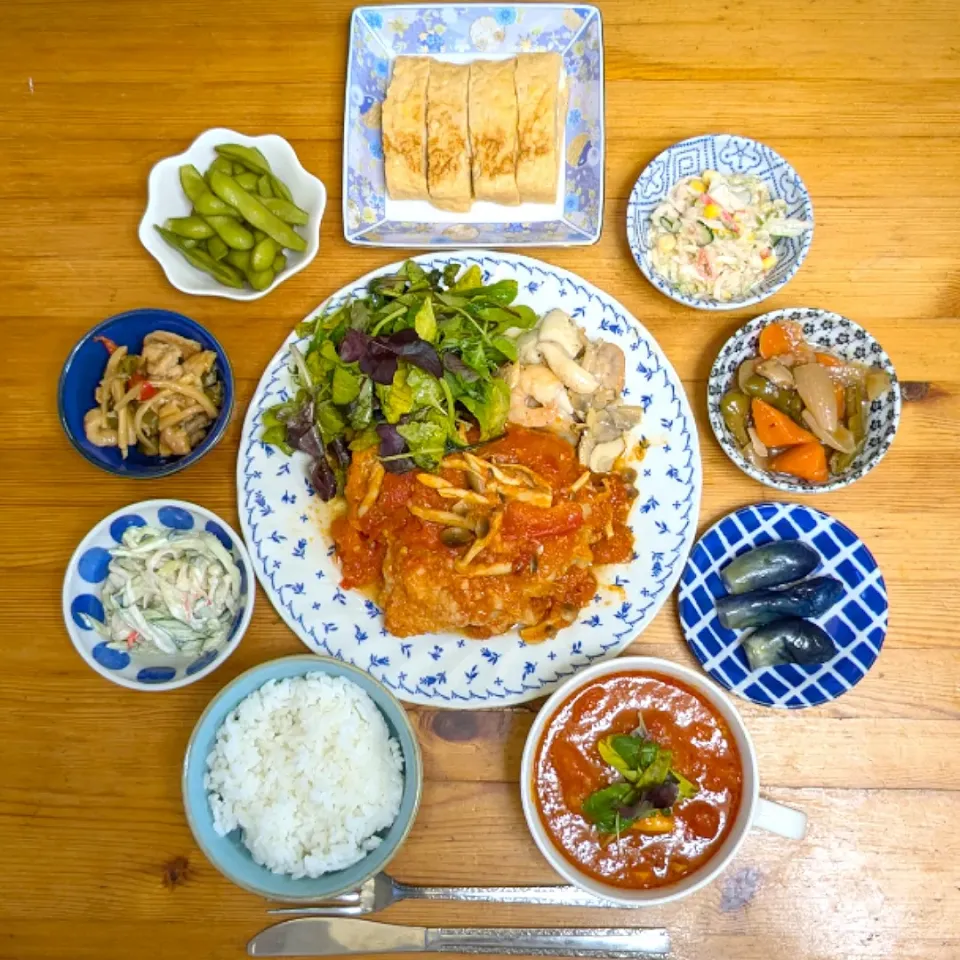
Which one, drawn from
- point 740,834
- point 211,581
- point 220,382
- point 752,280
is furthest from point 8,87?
point 740,834

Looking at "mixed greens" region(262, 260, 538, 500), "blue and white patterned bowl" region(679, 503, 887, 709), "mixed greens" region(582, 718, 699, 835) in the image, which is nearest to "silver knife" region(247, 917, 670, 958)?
"mixed greens" region(582, 718, 699, 835)

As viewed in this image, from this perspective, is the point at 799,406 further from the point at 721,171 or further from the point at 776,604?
the point at 721,171

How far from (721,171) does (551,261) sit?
75 centimetres

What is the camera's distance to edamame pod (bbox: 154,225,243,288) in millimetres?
3018

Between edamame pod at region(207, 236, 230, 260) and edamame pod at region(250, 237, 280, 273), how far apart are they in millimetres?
113

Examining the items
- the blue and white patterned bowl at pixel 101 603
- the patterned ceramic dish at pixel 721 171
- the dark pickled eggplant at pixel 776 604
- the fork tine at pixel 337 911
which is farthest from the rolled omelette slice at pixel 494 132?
the fork tine at pixel 337 911

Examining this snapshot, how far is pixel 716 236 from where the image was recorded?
9.82 ft

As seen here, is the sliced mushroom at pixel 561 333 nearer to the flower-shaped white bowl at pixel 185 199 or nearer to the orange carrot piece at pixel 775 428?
the orange carrot piece at pixel 775 428

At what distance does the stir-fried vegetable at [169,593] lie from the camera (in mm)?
2811

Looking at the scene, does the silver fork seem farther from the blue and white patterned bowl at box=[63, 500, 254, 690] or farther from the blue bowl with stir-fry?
the blue bowl with stir-fry

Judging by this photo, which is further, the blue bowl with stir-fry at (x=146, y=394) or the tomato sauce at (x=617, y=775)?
the blue bowl with stir-fry at (x=146, y=394)

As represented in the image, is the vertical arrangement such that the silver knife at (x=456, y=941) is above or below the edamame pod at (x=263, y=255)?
below

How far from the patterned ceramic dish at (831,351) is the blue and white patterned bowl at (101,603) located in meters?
1.83

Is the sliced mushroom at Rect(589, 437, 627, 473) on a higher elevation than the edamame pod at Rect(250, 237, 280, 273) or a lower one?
lower
